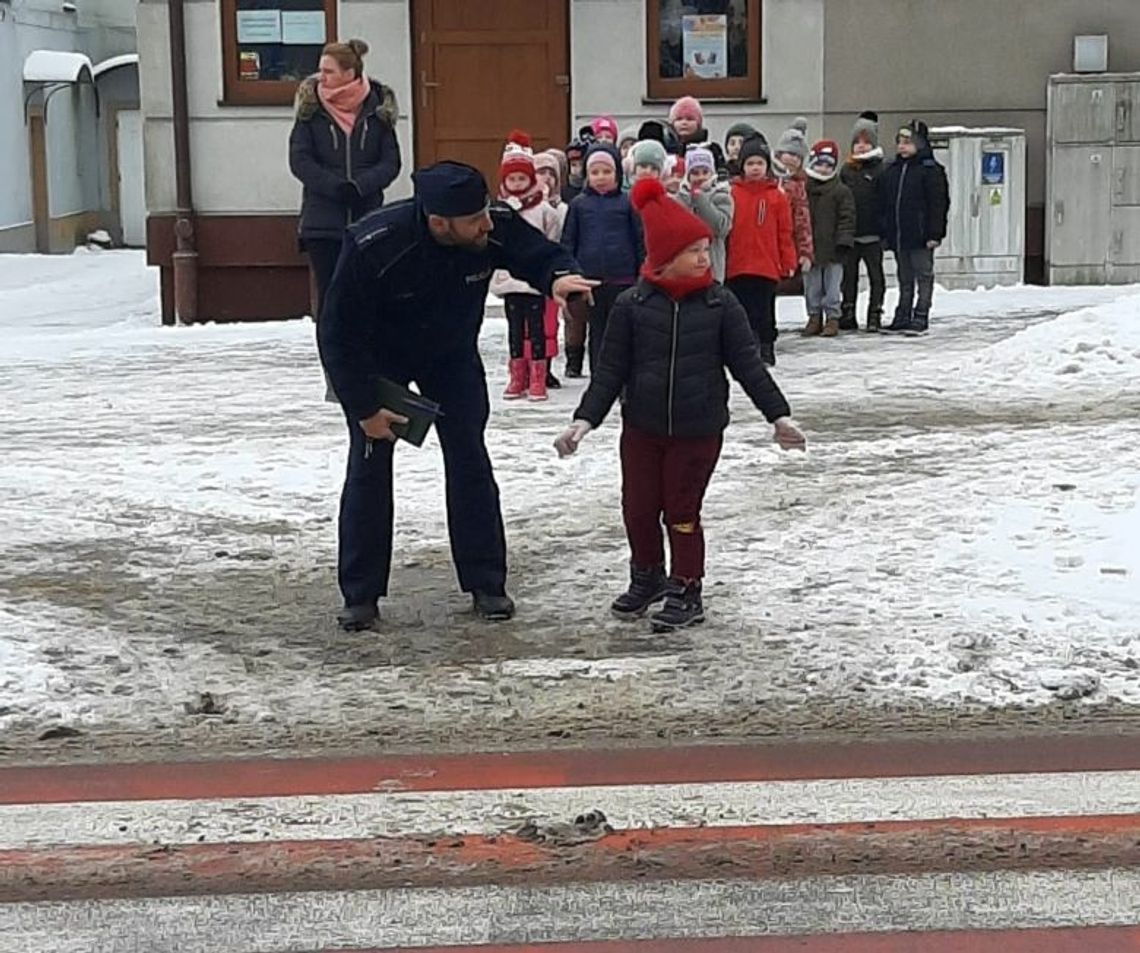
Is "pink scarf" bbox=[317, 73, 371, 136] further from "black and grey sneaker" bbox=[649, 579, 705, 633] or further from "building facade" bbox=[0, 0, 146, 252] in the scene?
"building facade" bbox=[0, 0, 146, 252]

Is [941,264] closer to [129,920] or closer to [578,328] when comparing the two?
[578,328]

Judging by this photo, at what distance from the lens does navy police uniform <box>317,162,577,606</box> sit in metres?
6.40

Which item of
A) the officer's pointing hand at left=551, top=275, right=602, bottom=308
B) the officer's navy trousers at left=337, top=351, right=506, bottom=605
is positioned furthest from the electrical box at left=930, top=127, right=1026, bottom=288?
the officer's pointing hand at left=551, top=275, right=602, bottom=308

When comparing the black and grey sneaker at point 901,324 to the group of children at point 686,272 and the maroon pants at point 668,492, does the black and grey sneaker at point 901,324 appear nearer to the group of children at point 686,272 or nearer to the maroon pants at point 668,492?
the group of children at point 686,272

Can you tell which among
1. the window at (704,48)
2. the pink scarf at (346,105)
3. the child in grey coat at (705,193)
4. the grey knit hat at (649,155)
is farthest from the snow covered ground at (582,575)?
the window at (704,48)

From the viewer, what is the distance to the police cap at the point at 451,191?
20.7 feet

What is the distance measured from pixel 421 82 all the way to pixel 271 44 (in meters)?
1.31

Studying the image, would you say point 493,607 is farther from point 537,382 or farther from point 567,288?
point 537,382

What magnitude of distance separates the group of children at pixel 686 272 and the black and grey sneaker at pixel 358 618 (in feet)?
2.95

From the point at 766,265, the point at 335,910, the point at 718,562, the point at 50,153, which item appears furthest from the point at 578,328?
the point at 50,153

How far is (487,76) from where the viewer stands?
16438mm

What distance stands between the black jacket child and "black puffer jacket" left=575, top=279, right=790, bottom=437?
7444 millimetres

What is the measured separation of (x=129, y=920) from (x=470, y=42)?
41.7 ft

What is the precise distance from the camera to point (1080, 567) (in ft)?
23.9
